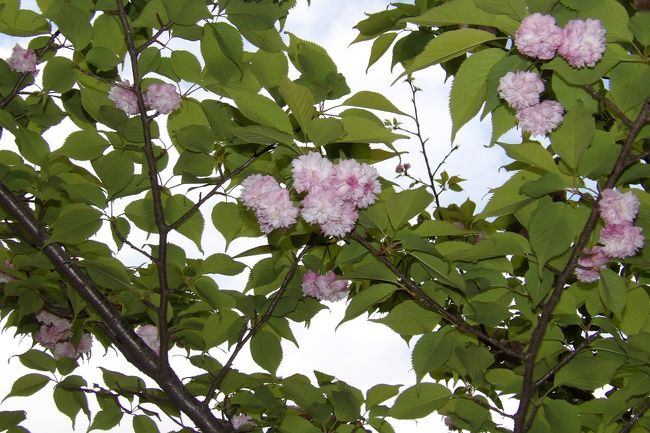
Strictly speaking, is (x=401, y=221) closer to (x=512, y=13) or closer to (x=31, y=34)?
(x=512, y=13)

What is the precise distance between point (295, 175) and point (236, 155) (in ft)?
1.96

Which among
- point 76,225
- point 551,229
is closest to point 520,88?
point 551,229

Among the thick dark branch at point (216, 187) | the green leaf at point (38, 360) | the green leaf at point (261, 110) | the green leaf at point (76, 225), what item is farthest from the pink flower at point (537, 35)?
the green leaf at point (38, 360)

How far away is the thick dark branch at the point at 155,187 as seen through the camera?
2.00 meters

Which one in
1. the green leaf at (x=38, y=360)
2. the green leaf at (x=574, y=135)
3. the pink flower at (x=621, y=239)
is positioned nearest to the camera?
the green leaf at (x=574, y=135)

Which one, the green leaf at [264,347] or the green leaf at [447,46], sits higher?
the green leaf at [447,46]

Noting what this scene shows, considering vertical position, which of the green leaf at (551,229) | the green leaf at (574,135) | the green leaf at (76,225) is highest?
the green leaf at (76,225)

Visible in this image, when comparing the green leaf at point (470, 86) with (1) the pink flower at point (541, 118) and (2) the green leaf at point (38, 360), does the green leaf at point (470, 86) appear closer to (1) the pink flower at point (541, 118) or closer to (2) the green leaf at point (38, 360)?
(1) the pink flower at point (541, 118)

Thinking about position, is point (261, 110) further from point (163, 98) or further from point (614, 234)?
point (614, 234)

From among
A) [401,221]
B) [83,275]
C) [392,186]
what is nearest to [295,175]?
[401,221]

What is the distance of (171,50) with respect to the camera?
84.9 inches

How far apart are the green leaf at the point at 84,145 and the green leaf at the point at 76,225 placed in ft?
0.55

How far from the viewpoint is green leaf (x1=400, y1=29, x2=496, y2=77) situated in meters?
1.47

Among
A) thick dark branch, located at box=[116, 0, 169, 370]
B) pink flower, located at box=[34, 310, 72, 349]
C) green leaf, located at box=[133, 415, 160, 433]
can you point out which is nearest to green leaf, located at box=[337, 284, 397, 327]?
thick dark branch, located at box=[116, 0, 169, 370]
